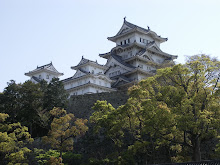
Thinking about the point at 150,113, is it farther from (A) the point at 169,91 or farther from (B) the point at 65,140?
(B) the point at 65,140

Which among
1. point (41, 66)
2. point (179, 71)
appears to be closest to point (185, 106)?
point (179, 71)

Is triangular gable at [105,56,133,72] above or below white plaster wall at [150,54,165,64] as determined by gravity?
below

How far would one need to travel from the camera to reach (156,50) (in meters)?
44.1

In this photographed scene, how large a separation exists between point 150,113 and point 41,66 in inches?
1161

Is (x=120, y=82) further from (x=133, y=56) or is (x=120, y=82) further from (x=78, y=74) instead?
(x=78, y=74)

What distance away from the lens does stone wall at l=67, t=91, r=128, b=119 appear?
2883cm

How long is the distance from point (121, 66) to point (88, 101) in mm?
12979

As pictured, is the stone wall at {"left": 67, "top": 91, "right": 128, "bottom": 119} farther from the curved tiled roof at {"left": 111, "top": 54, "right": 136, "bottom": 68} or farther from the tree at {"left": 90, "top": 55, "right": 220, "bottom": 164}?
the curved tiled roof at {"left": 111, "top": 54, "right": 136, "bottom": 68}

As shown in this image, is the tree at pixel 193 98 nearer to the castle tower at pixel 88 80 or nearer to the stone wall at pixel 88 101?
the stone wall at pixel 88 101

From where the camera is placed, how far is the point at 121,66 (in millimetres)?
41562

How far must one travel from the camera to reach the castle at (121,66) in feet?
128

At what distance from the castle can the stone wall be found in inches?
313

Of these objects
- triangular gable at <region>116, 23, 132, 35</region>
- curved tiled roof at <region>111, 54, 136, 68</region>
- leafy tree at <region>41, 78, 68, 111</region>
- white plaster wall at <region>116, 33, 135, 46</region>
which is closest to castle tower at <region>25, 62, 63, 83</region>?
curved tiled roof at <region>111, 54, 136, 68</region>

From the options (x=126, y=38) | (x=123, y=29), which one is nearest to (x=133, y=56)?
(x=126, y=38)
